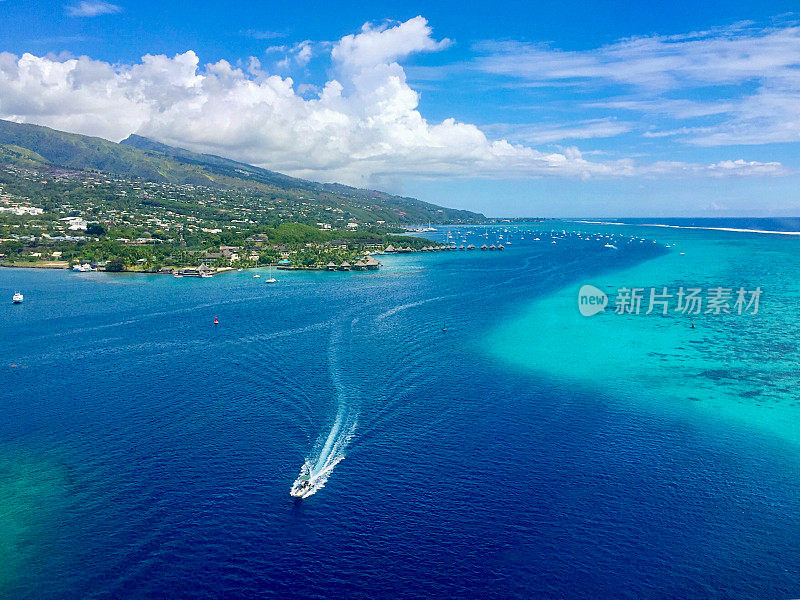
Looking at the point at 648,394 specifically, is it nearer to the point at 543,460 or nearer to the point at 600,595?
the point at 543,460

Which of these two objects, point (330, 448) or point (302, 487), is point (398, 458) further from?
point (302, 487)

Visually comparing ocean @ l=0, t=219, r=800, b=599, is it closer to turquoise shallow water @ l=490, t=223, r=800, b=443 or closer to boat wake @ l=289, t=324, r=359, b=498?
boat wake @ l=289, t=324, r=359, b=498

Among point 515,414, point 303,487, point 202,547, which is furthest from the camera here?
point 515,414

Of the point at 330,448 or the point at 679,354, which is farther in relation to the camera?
the point at 679,354

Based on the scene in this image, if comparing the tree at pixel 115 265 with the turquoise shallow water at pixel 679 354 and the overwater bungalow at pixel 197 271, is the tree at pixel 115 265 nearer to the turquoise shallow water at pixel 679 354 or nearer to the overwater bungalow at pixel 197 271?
the overwater bungalow at pixel 197 271

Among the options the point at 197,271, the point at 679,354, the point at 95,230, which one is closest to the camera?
the point at 679,354

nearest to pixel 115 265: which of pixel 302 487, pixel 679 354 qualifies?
pixel 302 487

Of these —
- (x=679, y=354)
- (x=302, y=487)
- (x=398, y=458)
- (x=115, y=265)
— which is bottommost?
(x=302, y=487)

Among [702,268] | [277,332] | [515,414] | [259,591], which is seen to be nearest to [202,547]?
[259,591]
